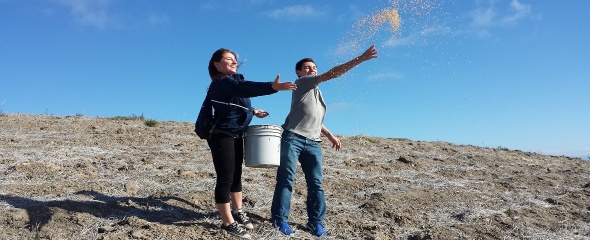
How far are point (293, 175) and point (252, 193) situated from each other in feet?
5.30

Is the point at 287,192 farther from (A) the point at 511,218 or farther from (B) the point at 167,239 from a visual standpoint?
(A) the point at 511,218

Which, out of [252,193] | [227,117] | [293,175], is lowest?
[252,193]

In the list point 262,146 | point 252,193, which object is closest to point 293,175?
point 262,146

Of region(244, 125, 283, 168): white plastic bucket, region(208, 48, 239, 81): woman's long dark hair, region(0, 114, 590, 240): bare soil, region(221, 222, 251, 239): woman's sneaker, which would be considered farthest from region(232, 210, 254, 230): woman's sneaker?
region(208, 48, 239, 81): woman's long dark hair

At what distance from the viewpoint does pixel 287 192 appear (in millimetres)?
4027

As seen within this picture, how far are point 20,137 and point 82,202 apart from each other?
4.67 metres

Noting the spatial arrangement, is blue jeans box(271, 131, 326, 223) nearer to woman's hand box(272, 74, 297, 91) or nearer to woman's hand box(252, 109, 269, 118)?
woman's hand box(252, 109, 269, 118)

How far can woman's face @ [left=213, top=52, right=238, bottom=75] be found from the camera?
371 centimetres

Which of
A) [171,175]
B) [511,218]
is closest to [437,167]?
[511,218]

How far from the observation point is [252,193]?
217 inches

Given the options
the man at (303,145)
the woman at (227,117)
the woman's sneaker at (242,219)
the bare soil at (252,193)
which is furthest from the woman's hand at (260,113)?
the bare soil at (252,193)

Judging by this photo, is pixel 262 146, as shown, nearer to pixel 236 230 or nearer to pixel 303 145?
pixel 303 145

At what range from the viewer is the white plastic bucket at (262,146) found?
153 inches

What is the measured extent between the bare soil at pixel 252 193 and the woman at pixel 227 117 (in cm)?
39
